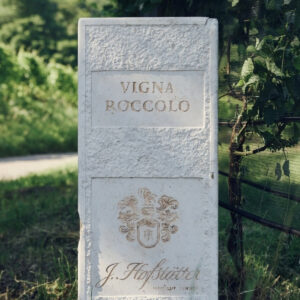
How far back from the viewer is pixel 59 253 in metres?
3.42

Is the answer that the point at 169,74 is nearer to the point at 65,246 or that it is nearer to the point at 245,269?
the point at 245,269

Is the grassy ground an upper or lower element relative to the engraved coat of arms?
lower

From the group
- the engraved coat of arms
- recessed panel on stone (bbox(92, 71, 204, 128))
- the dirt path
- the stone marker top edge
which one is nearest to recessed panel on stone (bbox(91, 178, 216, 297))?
the engraved coat of arms

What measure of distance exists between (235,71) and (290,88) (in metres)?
0.38

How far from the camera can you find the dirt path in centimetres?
674

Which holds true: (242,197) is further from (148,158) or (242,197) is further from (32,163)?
(32,163)

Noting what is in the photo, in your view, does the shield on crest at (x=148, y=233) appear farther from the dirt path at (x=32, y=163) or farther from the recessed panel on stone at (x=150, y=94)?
the dirt path at (x=32, y=163)

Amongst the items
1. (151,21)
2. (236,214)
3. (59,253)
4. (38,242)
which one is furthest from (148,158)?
(38,242)

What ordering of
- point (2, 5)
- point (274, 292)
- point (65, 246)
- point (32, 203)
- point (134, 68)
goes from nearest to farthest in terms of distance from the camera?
point (134, 68) → point (274, 292) → point (65, 246) → point (32, 203) → point (2, 5)

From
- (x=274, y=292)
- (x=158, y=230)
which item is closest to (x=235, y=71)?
(x=158, y=230)

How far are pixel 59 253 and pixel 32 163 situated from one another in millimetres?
4384

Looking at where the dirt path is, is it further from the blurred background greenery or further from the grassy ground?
the grassy ground

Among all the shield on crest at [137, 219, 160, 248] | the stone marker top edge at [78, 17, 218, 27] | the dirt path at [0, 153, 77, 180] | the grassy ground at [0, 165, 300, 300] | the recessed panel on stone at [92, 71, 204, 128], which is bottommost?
the grassy ground at [0, 165, 300, 300]

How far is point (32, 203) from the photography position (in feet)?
14.3
